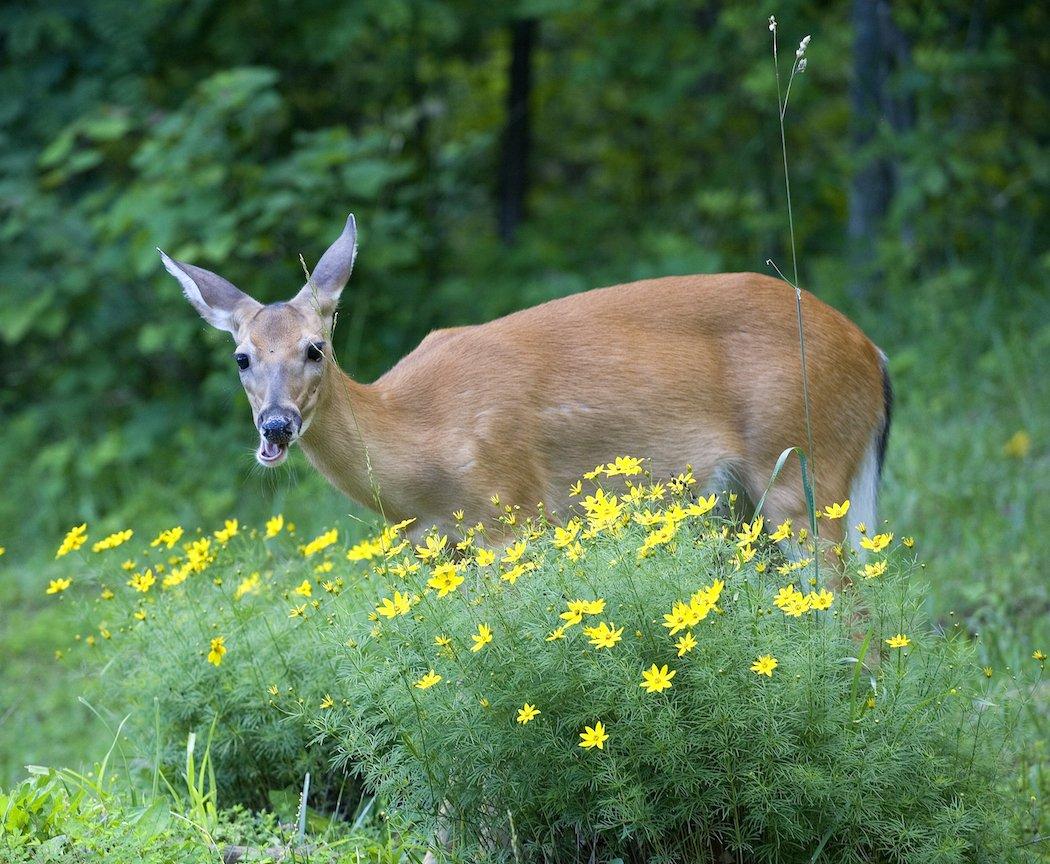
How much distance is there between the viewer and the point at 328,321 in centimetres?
489

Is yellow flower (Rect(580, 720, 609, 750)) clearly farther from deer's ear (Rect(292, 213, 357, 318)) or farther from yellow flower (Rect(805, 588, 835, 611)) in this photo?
deer's ear (Rect(292, 213, 357, 318))

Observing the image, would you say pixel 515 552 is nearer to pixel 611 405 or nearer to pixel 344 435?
pixel 344 435

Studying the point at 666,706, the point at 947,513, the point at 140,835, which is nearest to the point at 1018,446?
the point at 947,513

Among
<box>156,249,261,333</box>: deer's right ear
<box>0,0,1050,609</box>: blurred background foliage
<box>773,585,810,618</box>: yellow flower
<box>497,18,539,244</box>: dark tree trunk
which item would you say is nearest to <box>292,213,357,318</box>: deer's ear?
<box>156,249,261,333</box>: deer's right ear

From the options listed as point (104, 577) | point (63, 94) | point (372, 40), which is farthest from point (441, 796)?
point (372, 40)

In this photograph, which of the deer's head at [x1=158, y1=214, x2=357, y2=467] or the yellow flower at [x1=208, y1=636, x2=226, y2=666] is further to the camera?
the deer's head at [x1=158, y1=214, x2=357, y2=467]

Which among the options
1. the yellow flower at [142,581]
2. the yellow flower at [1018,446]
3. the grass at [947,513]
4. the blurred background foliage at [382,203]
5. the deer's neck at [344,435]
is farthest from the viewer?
the blurred background foliage at [382,203]

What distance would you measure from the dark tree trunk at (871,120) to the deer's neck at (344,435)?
4827mm

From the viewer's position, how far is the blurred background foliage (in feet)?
27.3

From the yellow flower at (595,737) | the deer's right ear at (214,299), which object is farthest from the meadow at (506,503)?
the deer's right ear at (214,299)

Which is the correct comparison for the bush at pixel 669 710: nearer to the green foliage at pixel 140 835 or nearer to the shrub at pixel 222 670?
the green foliage at pixel 140 835

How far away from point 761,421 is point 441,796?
220cm

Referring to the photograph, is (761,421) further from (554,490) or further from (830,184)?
(830,184)

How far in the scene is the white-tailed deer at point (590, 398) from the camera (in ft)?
16.0
